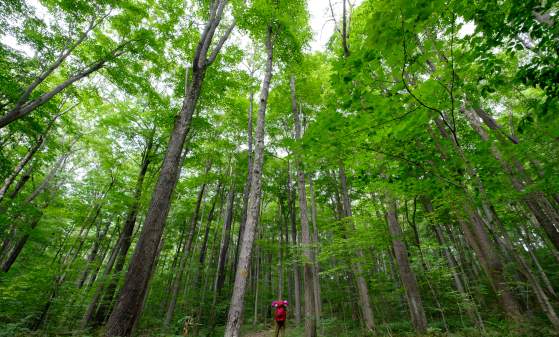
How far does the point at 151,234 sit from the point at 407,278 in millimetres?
7765

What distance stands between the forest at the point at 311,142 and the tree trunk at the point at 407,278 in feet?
0.25

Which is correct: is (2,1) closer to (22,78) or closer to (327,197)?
(22,78)

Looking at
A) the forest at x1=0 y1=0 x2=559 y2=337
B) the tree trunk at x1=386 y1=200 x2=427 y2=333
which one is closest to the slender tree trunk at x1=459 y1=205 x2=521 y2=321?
the forest at x1=0 y1=0 x2=559 y2=337

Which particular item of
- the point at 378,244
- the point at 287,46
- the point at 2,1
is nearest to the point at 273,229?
the point at 378,244

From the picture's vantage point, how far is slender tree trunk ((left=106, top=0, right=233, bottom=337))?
4269 mm

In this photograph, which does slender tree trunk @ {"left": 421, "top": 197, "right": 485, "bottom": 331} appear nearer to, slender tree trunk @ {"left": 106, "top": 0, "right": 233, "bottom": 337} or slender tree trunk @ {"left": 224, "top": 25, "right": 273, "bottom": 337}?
slender tree trunk @ {"left": 224, "top": 25, "right": 273, "bottom": 337}

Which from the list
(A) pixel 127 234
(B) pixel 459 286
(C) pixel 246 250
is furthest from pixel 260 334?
(C) pixel 246 250

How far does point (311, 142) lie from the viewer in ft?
11.3

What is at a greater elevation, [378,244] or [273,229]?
[273,229]

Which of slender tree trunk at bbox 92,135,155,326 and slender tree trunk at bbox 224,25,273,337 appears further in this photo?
slender tree trunk at bbox 92,135,155,326

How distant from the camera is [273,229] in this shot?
22.8 m

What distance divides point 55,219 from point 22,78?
968 cm

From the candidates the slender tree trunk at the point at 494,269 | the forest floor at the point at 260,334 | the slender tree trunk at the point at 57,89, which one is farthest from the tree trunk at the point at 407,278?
the slender tree trunk at the point at 57,89

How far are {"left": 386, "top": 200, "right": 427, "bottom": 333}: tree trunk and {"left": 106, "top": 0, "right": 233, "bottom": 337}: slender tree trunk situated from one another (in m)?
6.49
